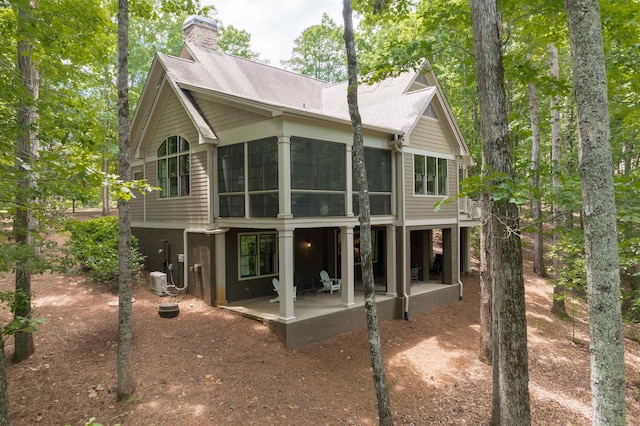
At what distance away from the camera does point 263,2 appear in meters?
9.24

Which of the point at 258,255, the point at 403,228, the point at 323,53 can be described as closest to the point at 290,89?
the point at 258,255

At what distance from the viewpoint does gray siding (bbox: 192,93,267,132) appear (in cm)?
1037

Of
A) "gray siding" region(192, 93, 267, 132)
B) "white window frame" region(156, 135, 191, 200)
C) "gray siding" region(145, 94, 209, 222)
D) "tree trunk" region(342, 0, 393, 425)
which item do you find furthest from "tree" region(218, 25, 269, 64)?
"tree trunk" region(342, 0, 393, 425)

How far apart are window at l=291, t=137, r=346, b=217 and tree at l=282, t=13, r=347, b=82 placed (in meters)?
23.8

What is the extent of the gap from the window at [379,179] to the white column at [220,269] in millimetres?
4818

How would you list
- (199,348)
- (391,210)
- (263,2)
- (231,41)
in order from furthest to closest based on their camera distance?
(231,41) < (391,210) < (263,2) < (199,348)

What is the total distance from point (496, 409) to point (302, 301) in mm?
6119

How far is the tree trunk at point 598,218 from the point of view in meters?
3.99

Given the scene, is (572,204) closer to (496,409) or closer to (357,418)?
(496,409)

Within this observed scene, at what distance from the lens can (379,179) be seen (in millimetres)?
→ 12383

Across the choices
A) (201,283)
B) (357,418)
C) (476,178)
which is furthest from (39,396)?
(476,178)

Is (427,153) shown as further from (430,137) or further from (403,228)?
(403,228)

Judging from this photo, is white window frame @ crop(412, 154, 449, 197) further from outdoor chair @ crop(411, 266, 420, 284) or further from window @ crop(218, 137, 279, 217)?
window @ crop(218, 137, 279, 217)

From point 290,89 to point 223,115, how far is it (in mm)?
6488
